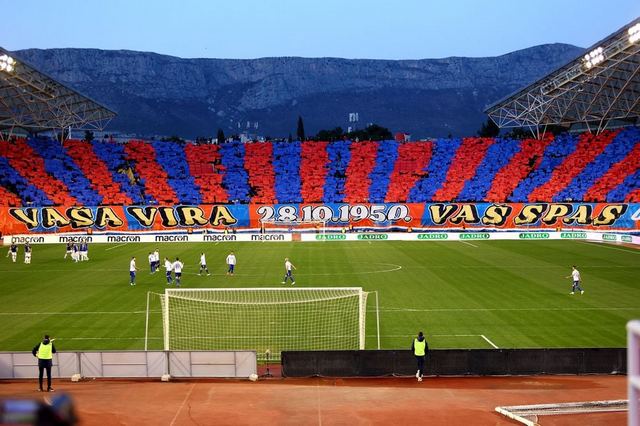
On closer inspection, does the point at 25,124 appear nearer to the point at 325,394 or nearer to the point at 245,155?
the point at 245,155

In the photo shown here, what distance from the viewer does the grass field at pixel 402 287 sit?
24.1 m

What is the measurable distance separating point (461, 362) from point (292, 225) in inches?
1820

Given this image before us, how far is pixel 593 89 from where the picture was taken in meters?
69.2

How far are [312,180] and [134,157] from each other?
67.6 feet

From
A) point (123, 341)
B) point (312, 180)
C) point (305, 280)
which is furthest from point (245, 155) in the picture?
point (123, 341)

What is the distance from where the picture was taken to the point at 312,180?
73.7m

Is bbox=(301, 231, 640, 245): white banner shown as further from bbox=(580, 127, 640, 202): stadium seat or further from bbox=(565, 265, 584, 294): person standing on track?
bbox=(565, 265, 584, 294): person standing on track

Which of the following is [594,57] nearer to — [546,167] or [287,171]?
[546,167]

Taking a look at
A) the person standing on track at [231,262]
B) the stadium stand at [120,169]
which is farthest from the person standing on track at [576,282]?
the stadium stand at [120,169]

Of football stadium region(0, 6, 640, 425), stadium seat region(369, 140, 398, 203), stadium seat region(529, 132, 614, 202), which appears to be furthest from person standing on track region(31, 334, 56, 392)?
stadium seat region(529, 132, 614, 202)

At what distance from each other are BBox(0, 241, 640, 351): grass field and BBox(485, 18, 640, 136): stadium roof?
1616cm

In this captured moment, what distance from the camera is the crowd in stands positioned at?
219ft

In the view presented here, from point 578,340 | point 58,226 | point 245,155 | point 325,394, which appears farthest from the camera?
point 245,155

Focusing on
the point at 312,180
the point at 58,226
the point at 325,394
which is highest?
the point at 312,180
